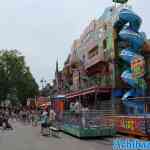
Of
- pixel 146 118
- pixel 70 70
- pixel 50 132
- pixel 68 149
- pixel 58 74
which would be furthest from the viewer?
pixel 58 74

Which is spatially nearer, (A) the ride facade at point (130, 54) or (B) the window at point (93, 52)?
(A) the ride facade at point (130, 54)

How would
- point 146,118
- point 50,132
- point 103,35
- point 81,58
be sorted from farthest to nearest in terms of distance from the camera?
point 81,58 → point 103,35 → point 50,132 → point 146,118

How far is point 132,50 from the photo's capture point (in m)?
38.6

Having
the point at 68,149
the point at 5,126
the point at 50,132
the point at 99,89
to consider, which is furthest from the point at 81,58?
the point at 68,149

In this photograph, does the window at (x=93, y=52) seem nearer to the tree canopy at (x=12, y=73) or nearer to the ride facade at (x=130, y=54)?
the ride facade at (x=130, y=54)

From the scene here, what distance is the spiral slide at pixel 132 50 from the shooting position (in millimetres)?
36031

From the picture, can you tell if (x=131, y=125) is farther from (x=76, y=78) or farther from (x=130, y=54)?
(x=76, y=78)

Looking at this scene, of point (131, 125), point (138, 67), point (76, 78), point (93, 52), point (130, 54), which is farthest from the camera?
point (76, 78)

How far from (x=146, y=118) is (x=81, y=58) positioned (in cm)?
3619

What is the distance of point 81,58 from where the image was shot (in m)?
57.5

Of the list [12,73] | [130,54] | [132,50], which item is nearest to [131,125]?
[130,54]

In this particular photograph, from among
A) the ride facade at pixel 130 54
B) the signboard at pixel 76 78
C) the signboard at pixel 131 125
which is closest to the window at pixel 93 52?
the signboard at pixel 76 78

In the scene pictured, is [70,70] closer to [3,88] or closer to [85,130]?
[3,88]

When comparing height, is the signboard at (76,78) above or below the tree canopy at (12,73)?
below
